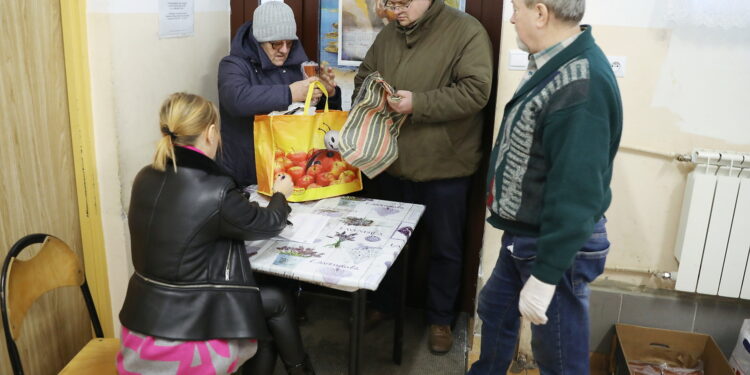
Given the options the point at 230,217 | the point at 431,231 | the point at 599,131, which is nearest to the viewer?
the point at 599,131

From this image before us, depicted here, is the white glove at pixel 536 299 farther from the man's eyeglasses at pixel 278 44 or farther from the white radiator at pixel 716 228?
the man's eyeglasses at pixel 278 44

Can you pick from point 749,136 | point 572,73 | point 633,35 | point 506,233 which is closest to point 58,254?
point 506,233

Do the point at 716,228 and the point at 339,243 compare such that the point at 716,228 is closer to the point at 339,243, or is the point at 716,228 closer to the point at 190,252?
the point at 339,243

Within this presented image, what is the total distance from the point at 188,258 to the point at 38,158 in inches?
29.6

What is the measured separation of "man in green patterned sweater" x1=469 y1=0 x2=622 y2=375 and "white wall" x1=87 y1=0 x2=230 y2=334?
1336 millimetres

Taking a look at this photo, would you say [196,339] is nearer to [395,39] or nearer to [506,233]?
[506,233]

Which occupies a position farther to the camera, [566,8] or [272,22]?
[272,22]

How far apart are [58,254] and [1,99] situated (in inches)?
19.3

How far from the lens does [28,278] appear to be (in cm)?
179

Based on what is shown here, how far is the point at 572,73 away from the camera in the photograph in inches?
59.4

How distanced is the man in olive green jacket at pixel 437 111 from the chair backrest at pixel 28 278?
4.06 ft

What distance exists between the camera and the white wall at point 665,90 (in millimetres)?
2250

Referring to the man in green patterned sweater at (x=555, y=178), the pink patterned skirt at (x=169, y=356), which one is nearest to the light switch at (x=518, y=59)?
the man in green patterned sweater at (x=555, y=178)

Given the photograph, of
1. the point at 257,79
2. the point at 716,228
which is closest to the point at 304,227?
the point at 257,79
